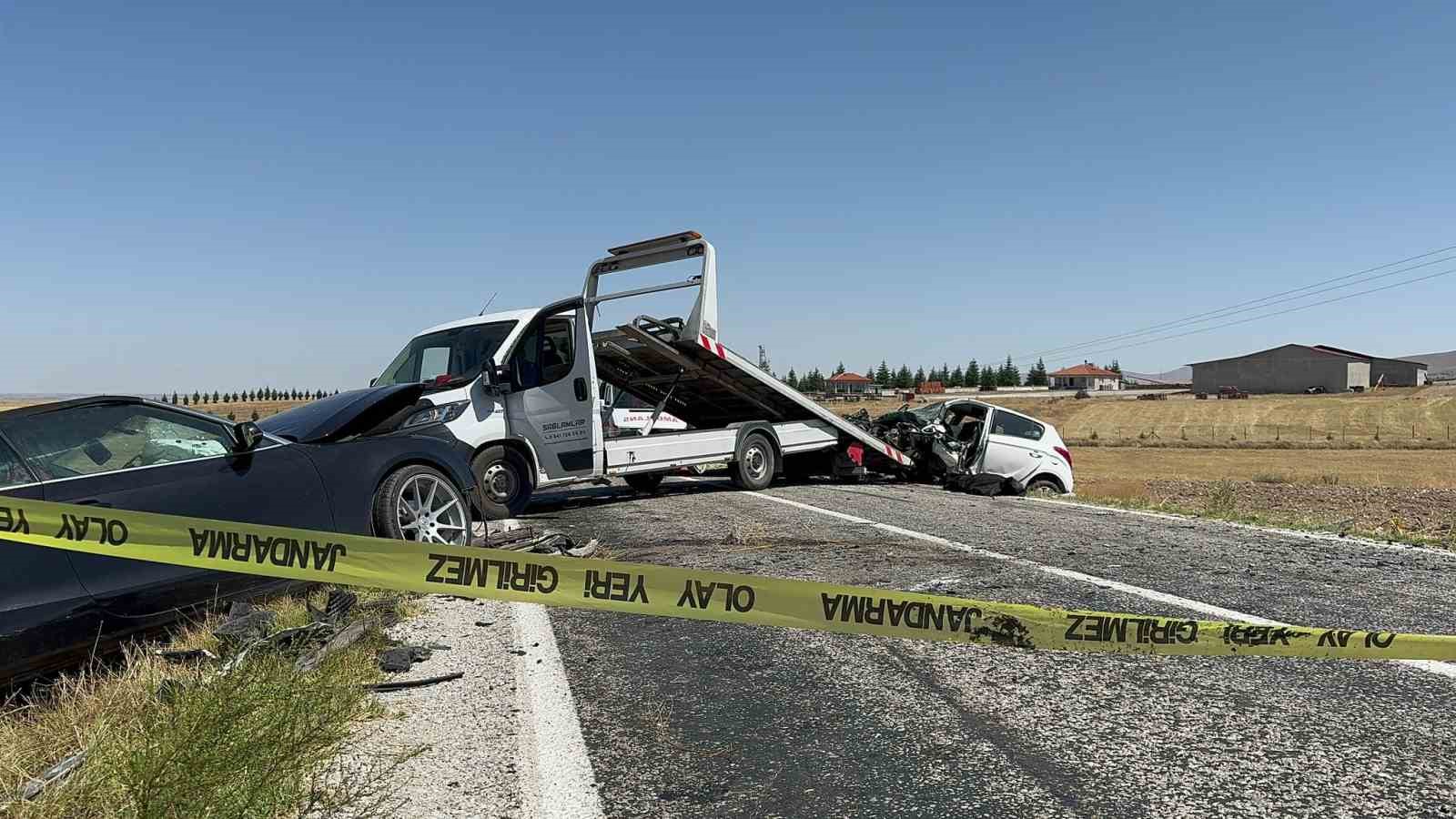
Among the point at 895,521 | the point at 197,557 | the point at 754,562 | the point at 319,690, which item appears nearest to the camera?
the point at 319,690

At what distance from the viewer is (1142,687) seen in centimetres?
378

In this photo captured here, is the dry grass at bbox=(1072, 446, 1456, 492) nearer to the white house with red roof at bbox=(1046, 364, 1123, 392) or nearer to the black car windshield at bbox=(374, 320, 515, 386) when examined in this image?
the black car windshield at bbox=(374, 320, 515, 386)

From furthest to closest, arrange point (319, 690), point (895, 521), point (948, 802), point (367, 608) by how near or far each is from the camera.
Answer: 1. point (895, 521)
2. point (367, 608)
3. point (319, 690)
4. point (948, 802)

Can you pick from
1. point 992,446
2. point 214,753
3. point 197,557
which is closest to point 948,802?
point 214,753

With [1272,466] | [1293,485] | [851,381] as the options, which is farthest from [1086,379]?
[1293,485]

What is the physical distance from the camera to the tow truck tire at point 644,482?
42.5 ft

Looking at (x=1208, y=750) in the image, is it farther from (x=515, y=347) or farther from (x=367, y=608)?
(x=515, y=347)

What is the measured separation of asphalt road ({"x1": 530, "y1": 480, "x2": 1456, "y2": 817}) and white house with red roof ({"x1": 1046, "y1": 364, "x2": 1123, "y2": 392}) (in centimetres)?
16481

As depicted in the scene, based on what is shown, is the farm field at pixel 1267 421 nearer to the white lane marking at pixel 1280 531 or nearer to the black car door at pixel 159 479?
the white lane marking at pixel 1280 531

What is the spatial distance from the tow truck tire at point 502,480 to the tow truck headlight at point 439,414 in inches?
21.2

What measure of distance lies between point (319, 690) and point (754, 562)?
3.73 metres

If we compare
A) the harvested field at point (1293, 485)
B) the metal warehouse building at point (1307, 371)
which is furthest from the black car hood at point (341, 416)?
the metal warehouse building at point (1307, 371)

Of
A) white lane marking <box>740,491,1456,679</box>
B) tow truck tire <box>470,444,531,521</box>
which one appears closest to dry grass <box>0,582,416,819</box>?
white lane marking <box>740,491,1456,679</box>

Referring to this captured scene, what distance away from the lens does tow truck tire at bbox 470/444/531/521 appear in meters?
9.62
